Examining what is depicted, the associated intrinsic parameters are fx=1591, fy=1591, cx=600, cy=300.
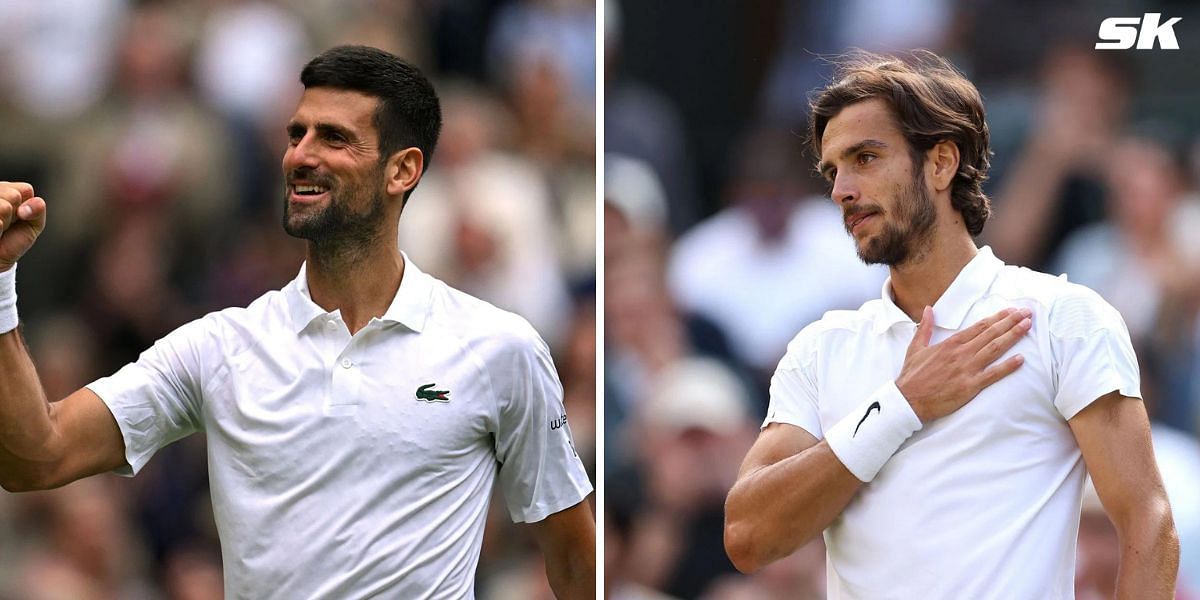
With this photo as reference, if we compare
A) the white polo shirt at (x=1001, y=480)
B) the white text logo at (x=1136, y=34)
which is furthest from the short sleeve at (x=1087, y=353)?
the white text logo at (x=1136, y=34)

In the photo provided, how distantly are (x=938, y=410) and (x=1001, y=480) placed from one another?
159mm

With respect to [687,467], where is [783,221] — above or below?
above

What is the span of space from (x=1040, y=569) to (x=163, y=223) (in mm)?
4119

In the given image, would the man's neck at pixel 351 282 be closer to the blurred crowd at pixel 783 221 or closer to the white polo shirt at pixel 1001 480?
the white polo shirt at pixel 1001 480

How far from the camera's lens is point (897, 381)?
2.80 m

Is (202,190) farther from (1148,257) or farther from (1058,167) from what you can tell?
(1148,257)

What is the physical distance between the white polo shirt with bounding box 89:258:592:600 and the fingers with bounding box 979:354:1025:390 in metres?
0.84

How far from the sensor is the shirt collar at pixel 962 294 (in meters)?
2.86

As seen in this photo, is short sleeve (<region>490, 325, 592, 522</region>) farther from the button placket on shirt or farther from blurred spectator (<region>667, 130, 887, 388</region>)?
blurred spectator (<region>667, 130, 887, 388</region>)

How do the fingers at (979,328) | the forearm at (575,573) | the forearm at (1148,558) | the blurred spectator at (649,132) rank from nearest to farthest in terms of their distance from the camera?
the forearm at (1148,558)
the fingers at (979,328)
the forearm at (575,573)
the blurred spectator at (649,132)

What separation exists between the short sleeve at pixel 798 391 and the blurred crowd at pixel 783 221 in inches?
86.0

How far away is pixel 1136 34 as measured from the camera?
6035mm

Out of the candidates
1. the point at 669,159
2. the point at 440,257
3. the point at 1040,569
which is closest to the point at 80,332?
the point at 440,257

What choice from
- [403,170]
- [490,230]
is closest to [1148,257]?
[490,230]
